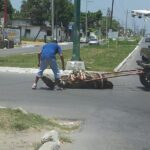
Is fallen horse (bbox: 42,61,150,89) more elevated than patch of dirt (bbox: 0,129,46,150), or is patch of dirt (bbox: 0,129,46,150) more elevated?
patch of dirt (bbox: 0,129,46,150)

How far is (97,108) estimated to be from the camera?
585 inches

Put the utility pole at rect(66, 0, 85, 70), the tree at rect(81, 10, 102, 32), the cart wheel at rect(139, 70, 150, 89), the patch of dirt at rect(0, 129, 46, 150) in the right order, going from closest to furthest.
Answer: the patch of dirt at rect(0, 129, 46, 150) < the cart wheel at rect(139, 70, 150, 89) < the utility pole at rect(66, 0, 85, 70) < the tree at rect(81, 10, 102, 32)

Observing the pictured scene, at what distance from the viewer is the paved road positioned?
10203 millimetres

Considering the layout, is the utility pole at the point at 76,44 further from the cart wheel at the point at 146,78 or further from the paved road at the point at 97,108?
the cart wheel at the point at 146,78

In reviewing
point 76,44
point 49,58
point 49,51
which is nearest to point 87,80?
point 49,58

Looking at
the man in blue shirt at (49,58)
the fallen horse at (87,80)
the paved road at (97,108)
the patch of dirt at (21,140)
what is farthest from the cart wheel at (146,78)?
the patch of dirt at (21,140)

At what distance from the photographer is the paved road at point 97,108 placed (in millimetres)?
10203

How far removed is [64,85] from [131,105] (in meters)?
4.37

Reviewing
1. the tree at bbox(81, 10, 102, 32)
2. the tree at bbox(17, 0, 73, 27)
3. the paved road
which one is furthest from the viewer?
the tree at bbox(81, 10, 102, 32)

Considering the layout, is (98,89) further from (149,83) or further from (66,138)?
(66,138)

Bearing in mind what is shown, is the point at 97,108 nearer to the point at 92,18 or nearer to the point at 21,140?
the point at 21,140

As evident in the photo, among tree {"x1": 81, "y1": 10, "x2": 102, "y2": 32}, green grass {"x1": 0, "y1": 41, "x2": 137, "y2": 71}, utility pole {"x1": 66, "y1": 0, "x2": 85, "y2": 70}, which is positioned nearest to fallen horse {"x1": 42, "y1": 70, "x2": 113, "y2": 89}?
utility pole {"x1": 66, "y1": 0, "x2": 85, "y2": 70}

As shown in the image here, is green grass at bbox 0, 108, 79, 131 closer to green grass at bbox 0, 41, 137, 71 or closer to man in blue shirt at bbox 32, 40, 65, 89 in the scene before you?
man in blue shirt at bbox 32, 40, 65, 89

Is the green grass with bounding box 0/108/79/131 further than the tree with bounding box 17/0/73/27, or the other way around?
the tree with bounding box 17/0/73/27
